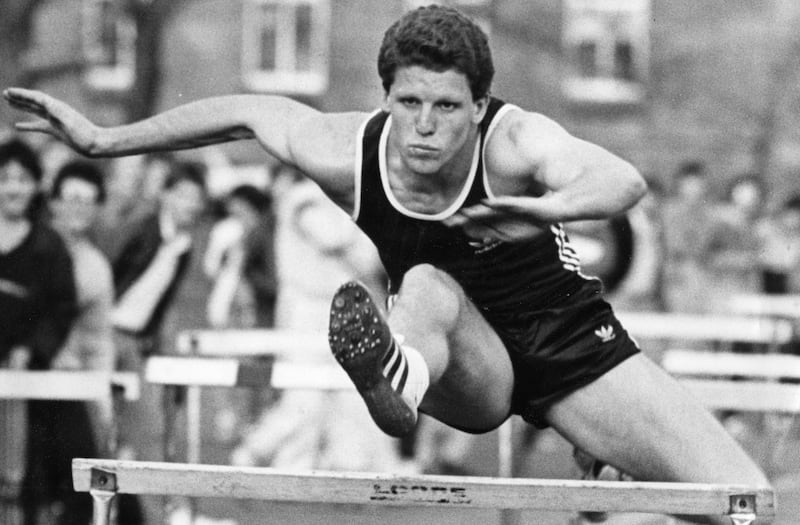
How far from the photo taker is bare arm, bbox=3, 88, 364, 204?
4648 millimetres

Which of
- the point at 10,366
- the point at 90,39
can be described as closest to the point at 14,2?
the point at 90,39

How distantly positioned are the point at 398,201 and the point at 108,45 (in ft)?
38.6

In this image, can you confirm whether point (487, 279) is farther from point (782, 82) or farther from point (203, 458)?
point (782, 82)

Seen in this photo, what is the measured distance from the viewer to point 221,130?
4.70 meters

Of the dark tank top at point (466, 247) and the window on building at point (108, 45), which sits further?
the window on building at point (108, 45)

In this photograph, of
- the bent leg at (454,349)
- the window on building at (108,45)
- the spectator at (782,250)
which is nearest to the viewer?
the bent leg at (454,349)

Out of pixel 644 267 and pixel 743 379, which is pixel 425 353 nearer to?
pixel 743 379

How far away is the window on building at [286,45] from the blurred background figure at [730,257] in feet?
15.9

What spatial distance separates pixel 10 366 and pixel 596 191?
381 cm

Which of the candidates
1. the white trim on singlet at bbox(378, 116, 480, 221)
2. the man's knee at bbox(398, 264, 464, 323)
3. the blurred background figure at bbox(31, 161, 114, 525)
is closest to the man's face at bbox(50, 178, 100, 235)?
the blurred background figure at bbox(31, 161, 114, 525)

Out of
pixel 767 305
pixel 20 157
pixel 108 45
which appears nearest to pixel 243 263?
pixel 20 157

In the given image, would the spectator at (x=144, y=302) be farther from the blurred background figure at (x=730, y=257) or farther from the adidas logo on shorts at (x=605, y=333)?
the blurred background figure at (x=730, y=257)

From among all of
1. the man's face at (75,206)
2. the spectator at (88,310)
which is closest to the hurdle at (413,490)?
the spectator at (88,310)

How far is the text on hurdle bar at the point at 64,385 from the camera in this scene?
6031 mm
